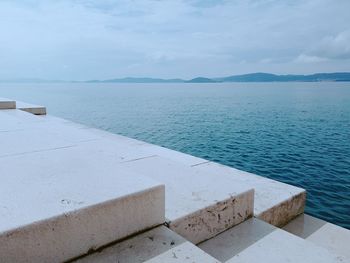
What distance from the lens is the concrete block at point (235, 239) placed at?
2.71 m

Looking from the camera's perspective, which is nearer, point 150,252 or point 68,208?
point 68,208

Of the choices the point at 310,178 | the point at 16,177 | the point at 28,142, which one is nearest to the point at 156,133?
A: the point at 310,178

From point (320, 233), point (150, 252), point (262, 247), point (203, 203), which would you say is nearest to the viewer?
point (150, 252)

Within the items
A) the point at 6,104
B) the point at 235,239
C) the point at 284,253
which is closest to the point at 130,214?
the point at 235,239

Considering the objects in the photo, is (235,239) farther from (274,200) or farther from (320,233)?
(320,233)

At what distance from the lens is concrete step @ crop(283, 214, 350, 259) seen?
3.62 meters

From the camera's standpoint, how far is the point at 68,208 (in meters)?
2.06

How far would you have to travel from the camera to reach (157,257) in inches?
84.0

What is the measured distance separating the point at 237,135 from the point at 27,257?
1950 cm

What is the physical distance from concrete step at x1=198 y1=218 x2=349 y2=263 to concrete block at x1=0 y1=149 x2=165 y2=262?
688mm

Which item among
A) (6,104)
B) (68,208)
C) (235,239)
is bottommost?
(235,239)

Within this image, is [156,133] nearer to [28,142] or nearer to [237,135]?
[237,135]

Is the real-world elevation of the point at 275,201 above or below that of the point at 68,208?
below

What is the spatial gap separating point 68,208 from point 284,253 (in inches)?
77.0
